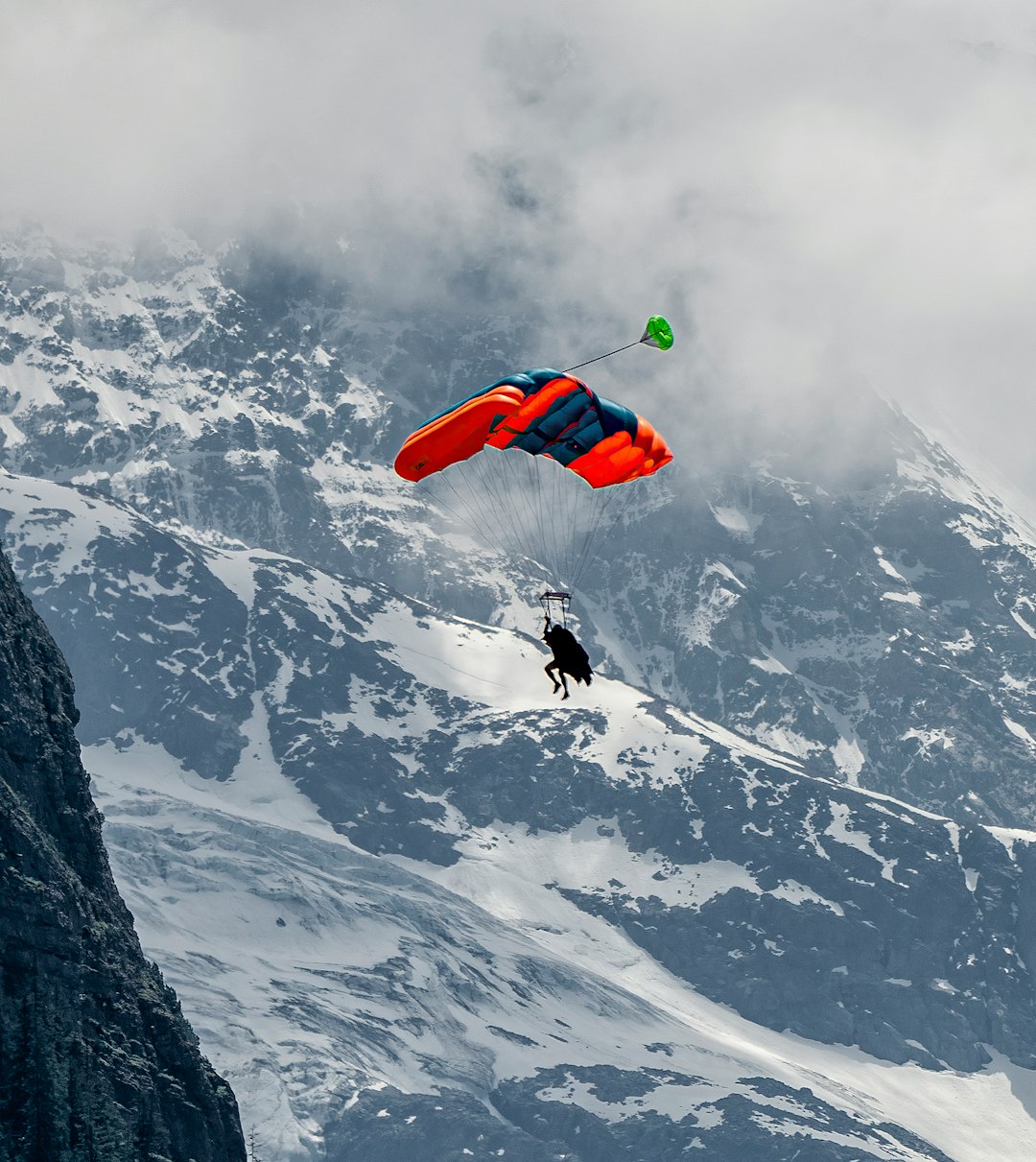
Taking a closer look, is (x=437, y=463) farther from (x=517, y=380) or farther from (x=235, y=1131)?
(x=235, y=1131)

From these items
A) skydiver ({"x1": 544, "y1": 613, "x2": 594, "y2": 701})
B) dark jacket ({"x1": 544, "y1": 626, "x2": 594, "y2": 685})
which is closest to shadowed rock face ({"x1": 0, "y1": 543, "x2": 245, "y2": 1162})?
skydiver ({"x1": 544, "y1": 613, "x2": 594, "y2": 701})

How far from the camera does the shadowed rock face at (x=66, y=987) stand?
10269cm

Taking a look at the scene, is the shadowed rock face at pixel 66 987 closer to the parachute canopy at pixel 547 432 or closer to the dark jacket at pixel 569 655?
the parachute canopy at pixel 547 432

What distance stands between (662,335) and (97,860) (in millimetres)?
45988

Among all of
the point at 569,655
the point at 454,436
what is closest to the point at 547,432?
the point at 454,436

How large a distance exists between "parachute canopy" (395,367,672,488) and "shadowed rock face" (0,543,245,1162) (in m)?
Result: 29.7

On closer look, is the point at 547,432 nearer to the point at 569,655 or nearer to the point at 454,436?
the point at 454,436

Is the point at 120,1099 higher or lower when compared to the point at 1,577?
lower

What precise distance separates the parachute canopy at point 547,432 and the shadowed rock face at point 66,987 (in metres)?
29.7

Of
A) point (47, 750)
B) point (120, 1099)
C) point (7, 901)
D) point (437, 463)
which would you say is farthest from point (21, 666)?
point (437, 463)

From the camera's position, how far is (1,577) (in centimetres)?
12312

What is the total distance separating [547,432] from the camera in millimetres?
95125

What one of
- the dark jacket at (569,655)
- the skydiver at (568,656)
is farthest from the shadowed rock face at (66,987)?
the dark jacket at (569,655)

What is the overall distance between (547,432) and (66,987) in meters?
34.4
